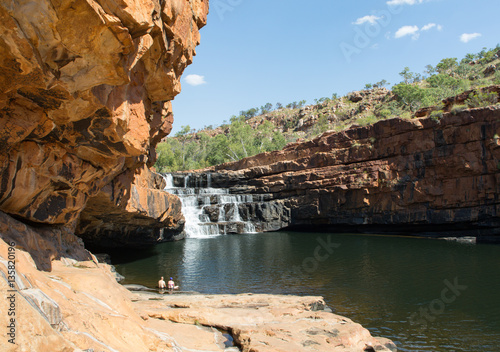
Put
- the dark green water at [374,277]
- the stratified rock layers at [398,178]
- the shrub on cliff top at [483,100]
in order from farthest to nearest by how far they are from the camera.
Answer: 1. the shrub on cliff top at [483,100]
2. the stratified rock layers at [398,178]
3. the dark green water at [374,277]

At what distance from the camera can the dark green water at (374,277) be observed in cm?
1278

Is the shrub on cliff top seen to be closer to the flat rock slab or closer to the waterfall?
the waterfall

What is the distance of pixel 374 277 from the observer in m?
19.8

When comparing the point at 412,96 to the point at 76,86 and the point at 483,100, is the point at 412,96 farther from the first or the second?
the point at 76,86

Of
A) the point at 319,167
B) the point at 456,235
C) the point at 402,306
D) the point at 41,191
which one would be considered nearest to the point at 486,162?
the point at 456,235

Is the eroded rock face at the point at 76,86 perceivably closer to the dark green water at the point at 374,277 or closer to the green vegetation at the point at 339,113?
the dark green water at the point at 374,277

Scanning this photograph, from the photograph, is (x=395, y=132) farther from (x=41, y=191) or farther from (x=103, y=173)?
(x=41, y=191)

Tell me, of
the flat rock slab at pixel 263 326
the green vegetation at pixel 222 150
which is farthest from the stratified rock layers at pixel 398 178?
the green vegetation at pixel 222 150

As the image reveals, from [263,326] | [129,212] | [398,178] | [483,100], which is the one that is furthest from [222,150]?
[263,326]

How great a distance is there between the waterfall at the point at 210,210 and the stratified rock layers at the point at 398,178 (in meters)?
2.70

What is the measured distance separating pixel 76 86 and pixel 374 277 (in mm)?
18342

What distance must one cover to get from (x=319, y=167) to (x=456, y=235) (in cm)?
1658

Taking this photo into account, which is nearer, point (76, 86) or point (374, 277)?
point (76, 86)

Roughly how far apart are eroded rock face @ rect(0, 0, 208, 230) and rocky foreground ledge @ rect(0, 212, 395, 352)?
4.72 feet
